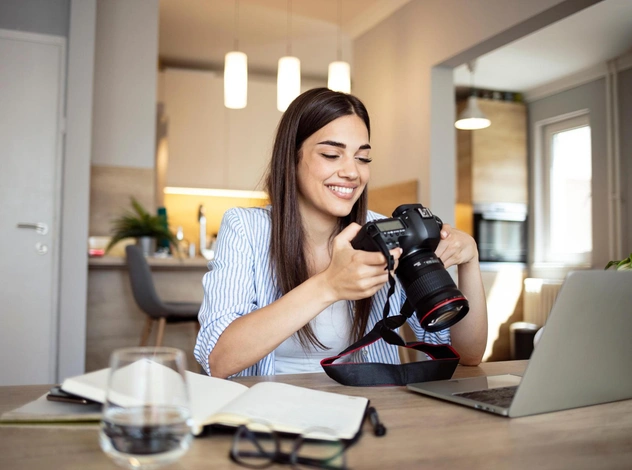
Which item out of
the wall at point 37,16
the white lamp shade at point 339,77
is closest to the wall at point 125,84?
the wall at point 37,16

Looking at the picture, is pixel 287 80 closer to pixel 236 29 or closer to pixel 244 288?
pixel 236 29

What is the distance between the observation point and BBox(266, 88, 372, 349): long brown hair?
4.48ft

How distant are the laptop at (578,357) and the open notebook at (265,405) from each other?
0.19m

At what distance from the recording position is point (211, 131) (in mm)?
5500

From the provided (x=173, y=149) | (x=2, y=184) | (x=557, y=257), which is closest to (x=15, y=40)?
(x=2, y=184)

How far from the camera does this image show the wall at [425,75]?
3.27 m

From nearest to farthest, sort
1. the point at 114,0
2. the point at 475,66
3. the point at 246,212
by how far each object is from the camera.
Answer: the point at 246,212 < the point at 114,0 < the point at 475,66

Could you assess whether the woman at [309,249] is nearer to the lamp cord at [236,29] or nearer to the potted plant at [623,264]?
the potted plant at [623,264]

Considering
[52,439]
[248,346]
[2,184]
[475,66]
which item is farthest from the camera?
[475,66]

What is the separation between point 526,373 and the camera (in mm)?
734

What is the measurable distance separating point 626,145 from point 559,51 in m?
0.90

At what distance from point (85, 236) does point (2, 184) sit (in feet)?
1.62

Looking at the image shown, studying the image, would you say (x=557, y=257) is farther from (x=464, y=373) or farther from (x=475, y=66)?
(x=464, y=373)

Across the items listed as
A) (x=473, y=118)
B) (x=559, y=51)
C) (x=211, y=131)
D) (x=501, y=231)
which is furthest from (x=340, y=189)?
(x=501, y=231)
